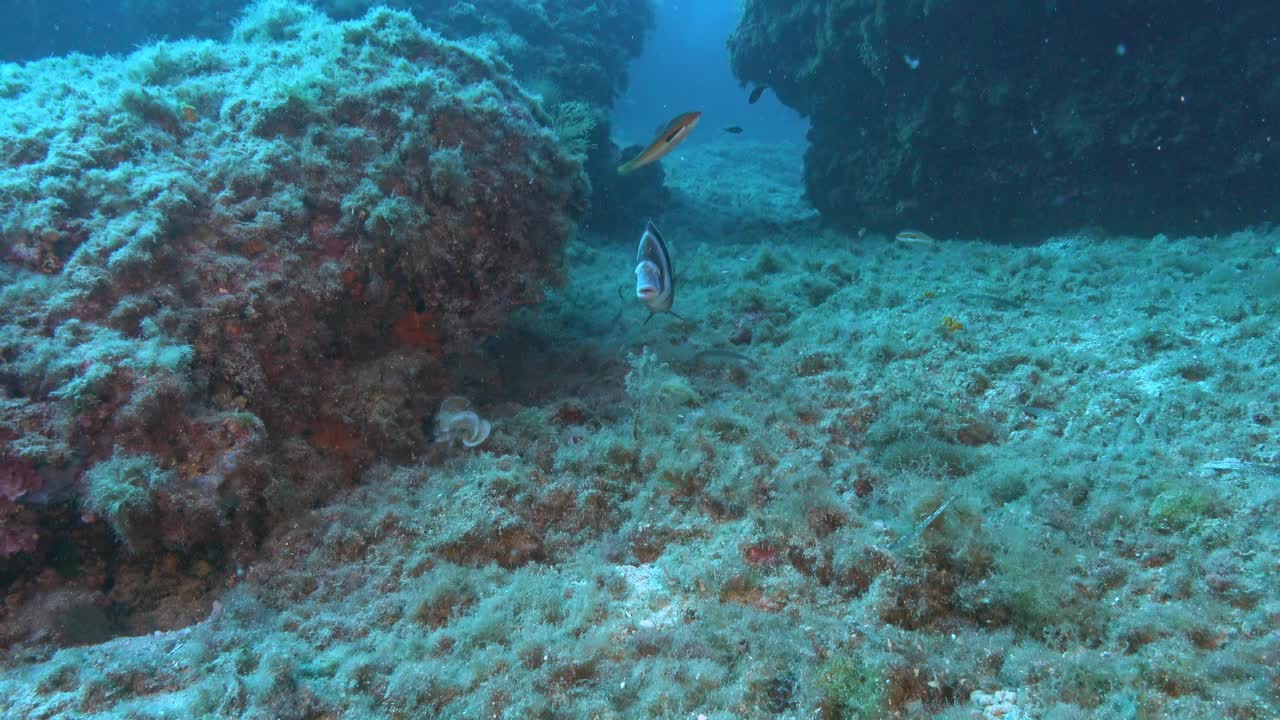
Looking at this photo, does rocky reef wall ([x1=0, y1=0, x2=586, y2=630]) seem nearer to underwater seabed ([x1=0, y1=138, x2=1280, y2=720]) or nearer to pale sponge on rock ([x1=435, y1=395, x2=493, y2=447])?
pale sponge on rock ([x1=435, y1=395, x2=493, y2=447])

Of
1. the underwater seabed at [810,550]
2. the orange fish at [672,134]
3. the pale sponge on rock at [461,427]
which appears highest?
the orange fish at [672,134]

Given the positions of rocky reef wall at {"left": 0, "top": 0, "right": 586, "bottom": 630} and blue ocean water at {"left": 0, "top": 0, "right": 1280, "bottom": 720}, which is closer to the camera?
blue ocean water at {"left": 0, "top": 0, "right": 1280, "bottom": 720}

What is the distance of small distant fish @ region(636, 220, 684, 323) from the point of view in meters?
3.74

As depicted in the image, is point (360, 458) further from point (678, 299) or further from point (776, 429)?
point (678, 299)

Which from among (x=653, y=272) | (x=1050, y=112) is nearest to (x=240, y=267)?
(x=653, y=272)

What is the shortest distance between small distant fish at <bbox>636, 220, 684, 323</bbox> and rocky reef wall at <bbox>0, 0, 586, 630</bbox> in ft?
A: 6.72

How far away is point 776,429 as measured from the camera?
14.0ft

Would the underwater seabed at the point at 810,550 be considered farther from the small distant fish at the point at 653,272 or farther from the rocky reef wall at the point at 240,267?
the small distant fish at the point at 653,272

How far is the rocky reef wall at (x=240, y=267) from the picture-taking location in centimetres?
317

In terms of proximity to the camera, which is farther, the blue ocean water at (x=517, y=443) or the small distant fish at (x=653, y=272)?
the small distant fish at (x=653, y=272)

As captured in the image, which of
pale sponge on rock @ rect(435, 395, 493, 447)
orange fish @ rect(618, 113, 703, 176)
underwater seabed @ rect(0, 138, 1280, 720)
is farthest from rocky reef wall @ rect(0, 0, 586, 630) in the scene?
orange fish @ rect(618, 113, 703, 176)

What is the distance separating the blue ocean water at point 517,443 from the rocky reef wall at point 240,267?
3 centimetres

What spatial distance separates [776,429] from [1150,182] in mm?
10713

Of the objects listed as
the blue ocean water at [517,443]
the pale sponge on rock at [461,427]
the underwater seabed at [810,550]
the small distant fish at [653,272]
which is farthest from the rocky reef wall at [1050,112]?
the pale sponge on rock at [461,427]
